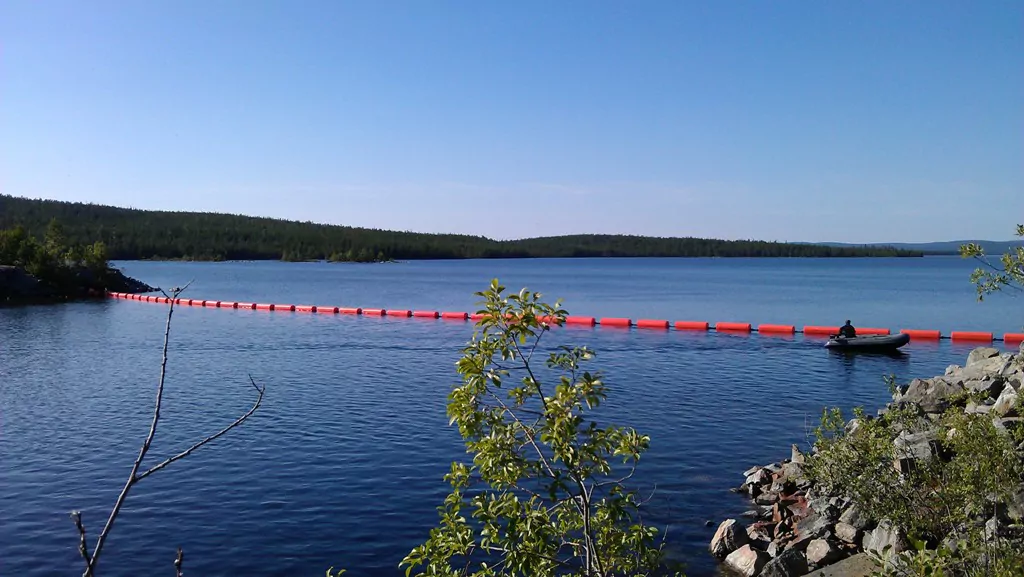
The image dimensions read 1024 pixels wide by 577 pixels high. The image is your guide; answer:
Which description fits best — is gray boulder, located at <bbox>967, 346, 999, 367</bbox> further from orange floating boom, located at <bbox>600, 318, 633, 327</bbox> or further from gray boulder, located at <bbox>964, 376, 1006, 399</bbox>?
orange floating boom, located at <bbox>600, 318, 633, 327</bbox>

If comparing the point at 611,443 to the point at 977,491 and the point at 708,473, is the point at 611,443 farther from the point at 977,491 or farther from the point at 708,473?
the point at 708,473

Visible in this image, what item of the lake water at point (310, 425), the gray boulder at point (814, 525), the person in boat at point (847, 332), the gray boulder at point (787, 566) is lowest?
the lake water at point (310, 425)

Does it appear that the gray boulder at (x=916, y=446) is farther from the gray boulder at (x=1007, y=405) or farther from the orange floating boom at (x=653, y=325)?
the orange floating boom at (x=653, y=325)

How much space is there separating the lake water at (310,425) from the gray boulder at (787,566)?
3.84ft

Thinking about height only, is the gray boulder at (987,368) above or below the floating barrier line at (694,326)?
above

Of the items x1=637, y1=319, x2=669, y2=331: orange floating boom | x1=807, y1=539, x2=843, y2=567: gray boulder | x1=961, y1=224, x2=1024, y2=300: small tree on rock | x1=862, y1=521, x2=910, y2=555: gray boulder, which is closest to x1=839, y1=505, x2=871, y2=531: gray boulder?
x1=862, y1=521, x2=910, y2=555: gray boulder

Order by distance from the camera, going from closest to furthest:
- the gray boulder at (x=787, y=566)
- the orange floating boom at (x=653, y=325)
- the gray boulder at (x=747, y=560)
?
the gray boulder at (x=787, y=566) → the gray boulder at (x=747, y=560) → the orange floating boom at (x=653, y=325)

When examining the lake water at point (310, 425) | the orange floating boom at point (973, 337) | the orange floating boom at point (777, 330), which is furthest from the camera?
the orange floating boom at point (777, 330)

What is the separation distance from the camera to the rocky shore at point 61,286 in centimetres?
6900

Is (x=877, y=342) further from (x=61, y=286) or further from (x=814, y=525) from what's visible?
(x=61, y=286)

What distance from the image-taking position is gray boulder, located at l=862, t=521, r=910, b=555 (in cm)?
1142

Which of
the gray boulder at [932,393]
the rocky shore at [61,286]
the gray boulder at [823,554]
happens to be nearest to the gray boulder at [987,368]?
the gray boulder at [932,393]

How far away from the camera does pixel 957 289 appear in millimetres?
98188

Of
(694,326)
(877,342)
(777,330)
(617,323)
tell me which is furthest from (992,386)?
(617,323)
